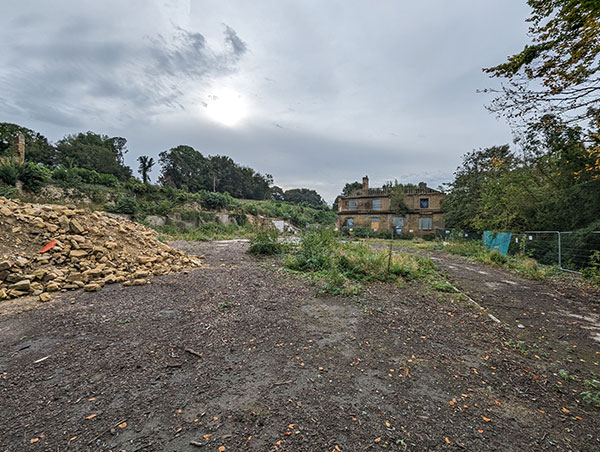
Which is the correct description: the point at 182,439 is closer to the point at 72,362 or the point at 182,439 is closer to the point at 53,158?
the point at 72,362

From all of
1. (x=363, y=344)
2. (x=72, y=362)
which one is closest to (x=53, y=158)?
(x=72, y=362)

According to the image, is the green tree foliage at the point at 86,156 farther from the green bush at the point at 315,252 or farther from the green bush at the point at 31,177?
the green bush at the point at 315,252

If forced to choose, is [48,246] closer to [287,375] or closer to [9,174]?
[287,375]

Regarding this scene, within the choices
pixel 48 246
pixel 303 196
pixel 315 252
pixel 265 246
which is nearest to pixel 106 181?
pixel 48 246

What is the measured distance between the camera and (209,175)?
128ft

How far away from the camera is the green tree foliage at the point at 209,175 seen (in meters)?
36.2

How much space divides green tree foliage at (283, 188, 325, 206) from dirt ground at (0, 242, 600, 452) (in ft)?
187

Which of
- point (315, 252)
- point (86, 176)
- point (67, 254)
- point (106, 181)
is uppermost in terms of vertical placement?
point (86, 176)

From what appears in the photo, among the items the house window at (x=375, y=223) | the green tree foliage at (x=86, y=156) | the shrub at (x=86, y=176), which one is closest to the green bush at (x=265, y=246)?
the shrub at (x=86, y=176)

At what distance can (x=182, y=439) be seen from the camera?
133cm

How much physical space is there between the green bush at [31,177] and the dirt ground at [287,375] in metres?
10.8

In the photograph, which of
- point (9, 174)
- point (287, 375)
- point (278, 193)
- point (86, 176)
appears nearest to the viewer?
point (287, 375)

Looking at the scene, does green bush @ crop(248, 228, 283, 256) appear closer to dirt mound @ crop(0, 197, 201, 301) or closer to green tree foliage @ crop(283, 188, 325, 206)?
dirt mound @ crop(0, 197, 201, 301)

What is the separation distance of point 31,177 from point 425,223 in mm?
26406
